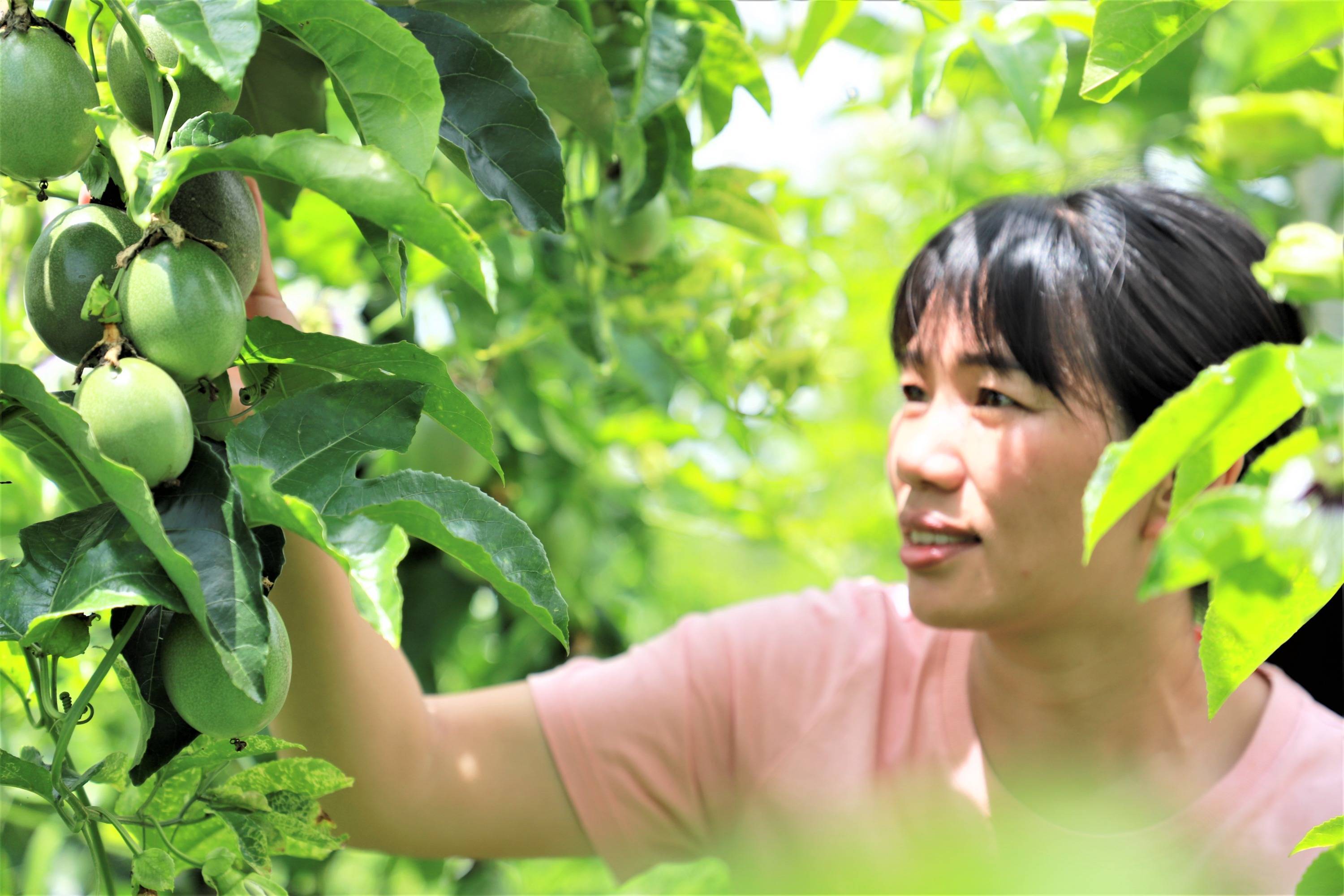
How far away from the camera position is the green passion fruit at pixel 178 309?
0.37 meters

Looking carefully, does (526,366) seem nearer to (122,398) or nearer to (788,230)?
(788,230)

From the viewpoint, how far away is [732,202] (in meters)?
0.80

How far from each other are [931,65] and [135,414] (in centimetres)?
42

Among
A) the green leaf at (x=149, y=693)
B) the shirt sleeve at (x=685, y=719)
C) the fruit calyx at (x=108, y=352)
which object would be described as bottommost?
the shirt sleeve at (x=685, y=719)

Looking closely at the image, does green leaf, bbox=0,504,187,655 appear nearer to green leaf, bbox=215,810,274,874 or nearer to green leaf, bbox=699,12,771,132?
green leaf, bbox=215,810,274,874

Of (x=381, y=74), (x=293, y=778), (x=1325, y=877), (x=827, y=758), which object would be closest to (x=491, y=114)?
(x=381, y=74)

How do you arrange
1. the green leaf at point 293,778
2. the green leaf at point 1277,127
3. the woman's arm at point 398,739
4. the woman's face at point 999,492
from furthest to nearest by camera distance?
the woman's face at point 999,492
the woman's arm at point 398,739
the green leaf at point 293,778
the green leaf at point 1277,127

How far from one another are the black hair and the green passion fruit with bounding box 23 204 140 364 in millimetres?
557

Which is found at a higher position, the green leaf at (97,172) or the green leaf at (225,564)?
the green leaf at (97,172)

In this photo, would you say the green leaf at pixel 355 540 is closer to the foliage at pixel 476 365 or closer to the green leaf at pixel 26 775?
the foliage at pixel 476 365

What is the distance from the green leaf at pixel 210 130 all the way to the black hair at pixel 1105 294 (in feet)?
1.75

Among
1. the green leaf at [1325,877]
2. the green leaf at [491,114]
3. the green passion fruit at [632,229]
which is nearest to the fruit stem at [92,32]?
the green leaf at [491,114]

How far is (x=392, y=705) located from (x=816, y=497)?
1081 millimetres

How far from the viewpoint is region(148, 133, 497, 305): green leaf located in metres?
0.35
